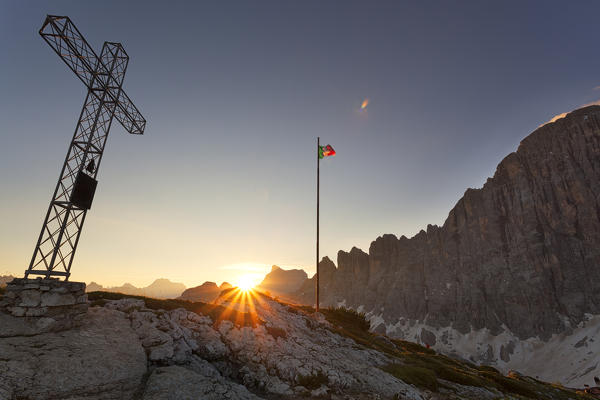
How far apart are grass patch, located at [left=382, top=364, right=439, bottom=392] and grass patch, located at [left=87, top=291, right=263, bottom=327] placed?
9834 mm

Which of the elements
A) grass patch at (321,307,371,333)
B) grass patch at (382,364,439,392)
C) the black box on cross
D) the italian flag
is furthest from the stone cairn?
grass patch at (321,307,371,333)

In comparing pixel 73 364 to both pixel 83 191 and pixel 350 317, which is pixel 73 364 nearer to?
pixel 83 191

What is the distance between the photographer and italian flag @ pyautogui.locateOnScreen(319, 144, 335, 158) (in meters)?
38.2

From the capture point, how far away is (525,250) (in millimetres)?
145000

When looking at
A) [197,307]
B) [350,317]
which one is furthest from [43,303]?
[350,317]

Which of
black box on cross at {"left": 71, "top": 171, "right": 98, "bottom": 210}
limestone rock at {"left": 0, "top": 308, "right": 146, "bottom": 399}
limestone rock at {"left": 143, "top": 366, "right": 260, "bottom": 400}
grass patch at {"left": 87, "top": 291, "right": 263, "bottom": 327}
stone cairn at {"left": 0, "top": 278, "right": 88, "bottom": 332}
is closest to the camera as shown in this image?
limestone rock at {"left": 0, "top": 308, "right": 146, "bottom": 399}

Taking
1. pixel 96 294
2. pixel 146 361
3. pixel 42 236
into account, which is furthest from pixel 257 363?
pixel 42 236

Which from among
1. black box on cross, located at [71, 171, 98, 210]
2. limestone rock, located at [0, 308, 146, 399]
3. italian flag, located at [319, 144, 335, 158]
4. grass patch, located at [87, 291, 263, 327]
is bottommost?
limestone rock, located at [0, 308, 146, 399]

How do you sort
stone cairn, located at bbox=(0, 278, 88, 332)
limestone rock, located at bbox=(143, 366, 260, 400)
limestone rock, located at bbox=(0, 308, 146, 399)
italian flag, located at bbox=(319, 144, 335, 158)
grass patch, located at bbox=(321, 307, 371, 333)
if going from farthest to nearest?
grass patch, located at bbox=(321, 307, 371, 333) < italian flag, located at bbox=(319, 144, 335, 158) < stone cairn, located at bbox=(0, 278, 88, 332) < limestone rock, located at bbox=(143, 366, 260, 400) < limestone rock, located at bbox=(0, 308, 146, 399)

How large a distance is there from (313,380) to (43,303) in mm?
12831

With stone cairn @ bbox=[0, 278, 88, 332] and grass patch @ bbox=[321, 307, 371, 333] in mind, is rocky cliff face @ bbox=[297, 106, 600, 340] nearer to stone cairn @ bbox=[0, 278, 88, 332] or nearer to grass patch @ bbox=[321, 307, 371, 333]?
grass patch @ bbox=[321, 307, 371, 333]

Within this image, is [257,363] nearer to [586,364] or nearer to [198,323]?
[198,323]

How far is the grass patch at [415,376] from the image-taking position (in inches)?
727

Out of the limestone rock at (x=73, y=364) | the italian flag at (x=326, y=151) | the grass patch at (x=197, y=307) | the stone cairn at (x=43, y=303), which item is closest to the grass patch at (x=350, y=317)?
the grass patch at (x=197, y=307)
